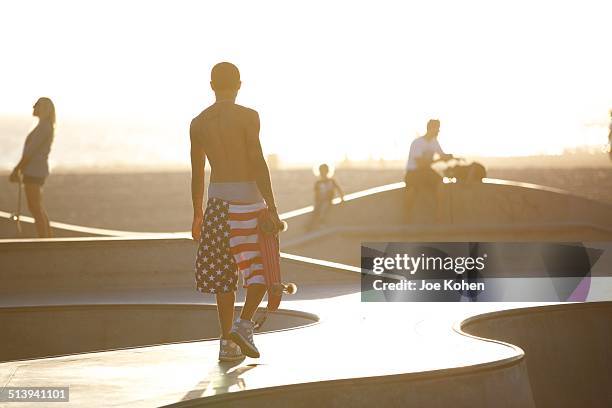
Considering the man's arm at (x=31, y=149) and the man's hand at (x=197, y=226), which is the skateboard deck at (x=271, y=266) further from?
the man's arm at (x=31, y=149)

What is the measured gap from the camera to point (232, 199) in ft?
26.3

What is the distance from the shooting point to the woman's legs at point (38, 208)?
15.2 meters

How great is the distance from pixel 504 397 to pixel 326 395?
1244 mm

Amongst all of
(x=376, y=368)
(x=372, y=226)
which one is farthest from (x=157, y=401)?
(x=372, y=226)

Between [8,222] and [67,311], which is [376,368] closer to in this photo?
[67,311]

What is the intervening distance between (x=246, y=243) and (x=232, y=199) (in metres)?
0.31

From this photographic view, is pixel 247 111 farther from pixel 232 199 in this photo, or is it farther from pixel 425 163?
pixel 425 163

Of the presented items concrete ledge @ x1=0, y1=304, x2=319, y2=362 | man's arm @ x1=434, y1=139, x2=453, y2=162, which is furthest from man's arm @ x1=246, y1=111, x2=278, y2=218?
man's arm @ x1=434, y1=139, x2=453, y2=162

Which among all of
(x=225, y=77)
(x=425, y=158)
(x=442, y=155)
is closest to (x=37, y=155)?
(x=442, y=155)

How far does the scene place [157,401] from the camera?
21.7 ft

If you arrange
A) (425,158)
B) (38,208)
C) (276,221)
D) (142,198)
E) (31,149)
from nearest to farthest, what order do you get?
1. (276,221)
2. (31,149)
3. (38,208)
4. (425,158)
5. (142,198)

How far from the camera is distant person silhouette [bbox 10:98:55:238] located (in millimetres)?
14781

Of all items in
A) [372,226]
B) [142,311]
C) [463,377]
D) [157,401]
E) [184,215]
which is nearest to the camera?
[157,401]

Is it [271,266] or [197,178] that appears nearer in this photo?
[271,266]
